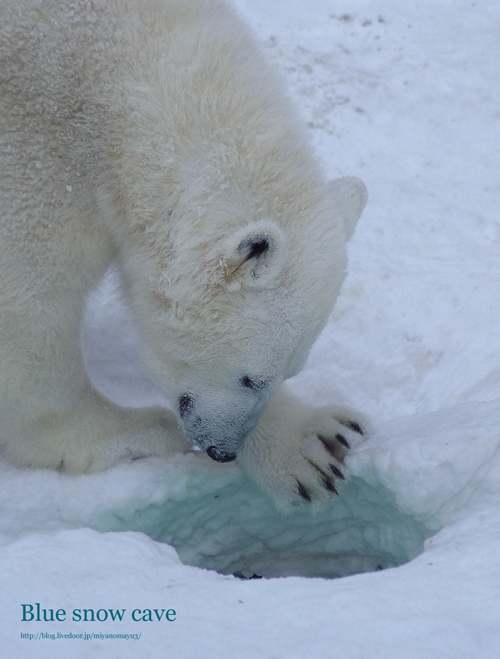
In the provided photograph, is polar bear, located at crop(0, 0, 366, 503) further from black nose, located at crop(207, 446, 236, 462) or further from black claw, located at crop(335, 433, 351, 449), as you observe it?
black claw, located at crop(335, 433, 351, 449)

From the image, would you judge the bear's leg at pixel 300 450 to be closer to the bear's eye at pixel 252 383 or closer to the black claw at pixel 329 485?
the black claw at pixel 329 485

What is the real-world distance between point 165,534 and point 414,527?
87cm

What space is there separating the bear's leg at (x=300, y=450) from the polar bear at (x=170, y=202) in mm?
229

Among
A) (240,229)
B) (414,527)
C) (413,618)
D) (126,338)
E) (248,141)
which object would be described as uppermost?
(248,141)

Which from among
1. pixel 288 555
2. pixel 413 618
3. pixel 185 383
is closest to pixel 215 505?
pixel 288 555

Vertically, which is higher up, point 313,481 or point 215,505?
point 313,481

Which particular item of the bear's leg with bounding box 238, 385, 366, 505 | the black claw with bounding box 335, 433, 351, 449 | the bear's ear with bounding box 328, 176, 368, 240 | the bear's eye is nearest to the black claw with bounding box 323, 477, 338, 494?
the bear's leg with bounding box 238, 385, 366, 505

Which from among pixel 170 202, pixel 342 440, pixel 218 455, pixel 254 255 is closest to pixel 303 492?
pixel 342 440

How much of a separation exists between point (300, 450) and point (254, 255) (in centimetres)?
92

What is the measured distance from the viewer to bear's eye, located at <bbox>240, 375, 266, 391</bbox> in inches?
93.1

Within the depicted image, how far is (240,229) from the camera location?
7.00 feet

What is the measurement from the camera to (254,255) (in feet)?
7.02

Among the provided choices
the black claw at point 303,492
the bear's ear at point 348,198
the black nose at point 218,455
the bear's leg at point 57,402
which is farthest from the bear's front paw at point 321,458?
the bear's ear at point 348,198

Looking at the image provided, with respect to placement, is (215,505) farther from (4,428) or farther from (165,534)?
(4,428)
